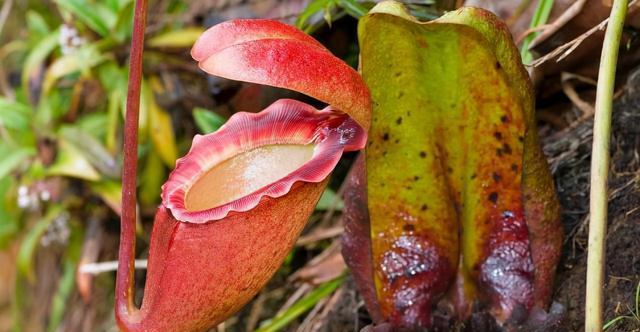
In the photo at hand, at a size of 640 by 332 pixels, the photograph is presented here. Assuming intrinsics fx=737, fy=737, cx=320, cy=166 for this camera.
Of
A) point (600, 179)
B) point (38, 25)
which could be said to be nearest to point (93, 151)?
point (38, 25)

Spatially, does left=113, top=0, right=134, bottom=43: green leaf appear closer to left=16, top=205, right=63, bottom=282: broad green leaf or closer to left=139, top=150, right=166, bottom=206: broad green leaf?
left=139, top=150, right=166, bottom=206: broad green leaf

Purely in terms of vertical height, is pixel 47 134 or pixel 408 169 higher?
pixel 408 169

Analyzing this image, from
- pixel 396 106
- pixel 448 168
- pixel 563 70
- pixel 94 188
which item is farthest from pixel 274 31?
pixel 94 188

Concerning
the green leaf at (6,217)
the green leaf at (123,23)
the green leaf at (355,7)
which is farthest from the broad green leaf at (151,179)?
the green leaf at (355,7)

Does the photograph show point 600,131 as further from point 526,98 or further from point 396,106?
point 396,106

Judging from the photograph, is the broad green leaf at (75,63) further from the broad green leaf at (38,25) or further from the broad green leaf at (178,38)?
the broad green leaf at (38,25)

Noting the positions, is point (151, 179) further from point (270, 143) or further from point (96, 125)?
point (270, 143)

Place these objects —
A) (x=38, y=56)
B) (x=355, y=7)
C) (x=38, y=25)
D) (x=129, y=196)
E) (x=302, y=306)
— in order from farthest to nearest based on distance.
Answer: (x=38, y=25) < (x=38, y=56) < (x=302, y=306) < (x=355, y=7) < (x=129, y=196)
